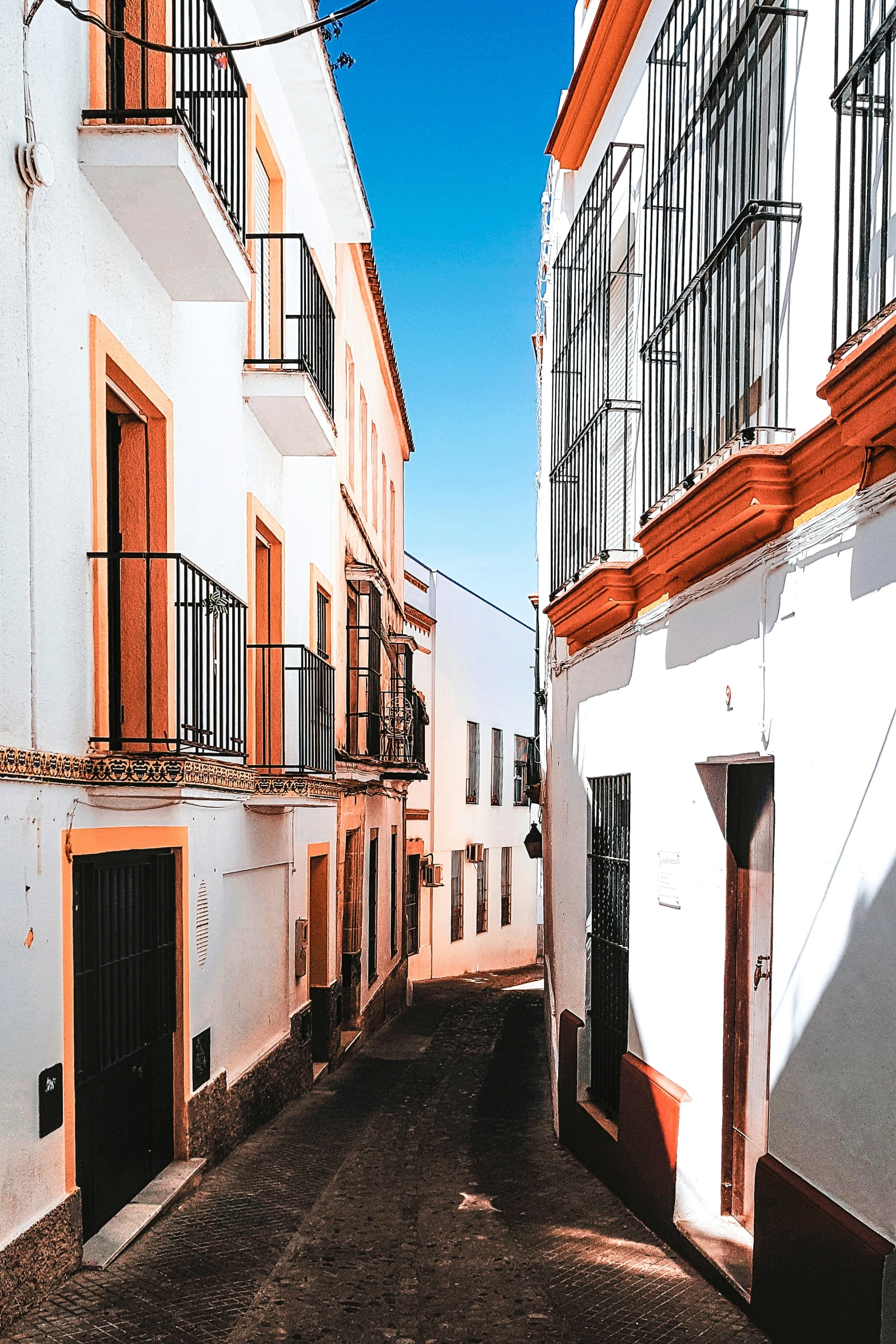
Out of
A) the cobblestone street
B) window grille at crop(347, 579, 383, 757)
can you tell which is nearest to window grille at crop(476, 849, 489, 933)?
window grille at crop(347, 579, 383, 757)

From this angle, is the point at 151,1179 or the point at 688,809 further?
the point at 151,1179

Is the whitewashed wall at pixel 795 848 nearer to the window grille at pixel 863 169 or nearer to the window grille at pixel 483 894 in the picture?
the window grille at pixel 863 169

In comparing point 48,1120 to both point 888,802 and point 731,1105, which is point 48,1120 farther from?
point 888,802

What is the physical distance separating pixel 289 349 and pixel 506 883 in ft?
68.3

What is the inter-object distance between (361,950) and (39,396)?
1036 centimetres

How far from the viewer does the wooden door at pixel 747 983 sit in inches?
229

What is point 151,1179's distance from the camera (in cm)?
701

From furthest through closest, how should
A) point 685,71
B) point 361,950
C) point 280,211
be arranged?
point 361,950
point 280,211
point 685,71

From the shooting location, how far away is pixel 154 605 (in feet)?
22.5

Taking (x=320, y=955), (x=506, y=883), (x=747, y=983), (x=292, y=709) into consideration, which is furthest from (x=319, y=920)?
(x=506, y=883)

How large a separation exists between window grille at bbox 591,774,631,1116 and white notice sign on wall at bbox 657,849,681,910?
0.91m

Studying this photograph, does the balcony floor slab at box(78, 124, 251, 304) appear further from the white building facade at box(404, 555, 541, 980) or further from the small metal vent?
the white building facade at box(404, 555, 541, 980)

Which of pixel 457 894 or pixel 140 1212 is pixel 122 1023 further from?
pixel 457 894

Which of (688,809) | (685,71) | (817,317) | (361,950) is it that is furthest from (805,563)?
(361,950)
